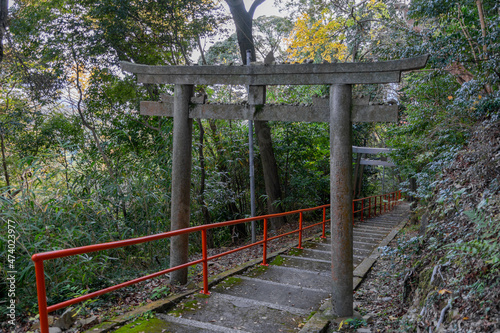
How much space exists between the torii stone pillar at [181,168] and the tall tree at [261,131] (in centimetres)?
486

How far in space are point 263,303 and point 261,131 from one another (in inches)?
247

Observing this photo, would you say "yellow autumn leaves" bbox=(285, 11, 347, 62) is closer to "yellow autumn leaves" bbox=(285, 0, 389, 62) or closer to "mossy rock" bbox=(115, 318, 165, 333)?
"yellow autumn leaves" bbox=(285, 0, 389, 62)

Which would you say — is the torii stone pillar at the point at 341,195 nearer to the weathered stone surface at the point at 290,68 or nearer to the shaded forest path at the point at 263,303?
the weathered stone surface at the point at 290,68

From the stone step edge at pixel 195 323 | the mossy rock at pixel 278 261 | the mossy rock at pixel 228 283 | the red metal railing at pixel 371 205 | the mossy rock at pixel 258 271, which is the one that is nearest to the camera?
the stone step edge at pixel 195 323

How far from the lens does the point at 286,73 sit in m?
4.16

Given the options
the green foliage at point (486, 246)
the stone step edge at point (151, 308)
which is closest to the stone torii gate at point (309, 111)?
the stone step edge at point (151, 308)

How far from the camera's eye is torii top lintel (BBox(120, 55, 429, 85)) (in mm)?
3746

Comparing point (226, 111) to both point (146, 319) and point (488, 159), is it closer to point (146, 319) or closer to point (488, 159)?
point (146, 319)

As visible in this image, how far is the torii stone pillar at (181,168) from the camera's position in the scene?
470cm

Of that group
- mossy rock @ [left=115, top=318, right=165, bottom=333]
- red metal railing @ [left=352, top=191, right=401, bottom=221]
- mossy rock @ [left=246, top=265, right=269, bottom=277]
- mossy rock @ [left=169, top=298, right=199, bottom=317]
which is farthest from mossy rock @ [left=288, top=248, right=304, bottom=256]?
red metal railing @ [left=352, top=191, right=401, bottom=221]

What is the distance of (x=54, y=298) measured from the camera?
13.9ft

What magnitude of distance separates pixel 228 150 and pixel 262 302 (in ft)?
20.3

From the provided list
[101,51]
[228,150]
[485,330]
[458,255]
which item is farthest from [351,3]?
[485,330]

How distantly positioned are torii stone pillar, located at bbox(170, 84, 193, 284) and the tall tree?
4858mm
